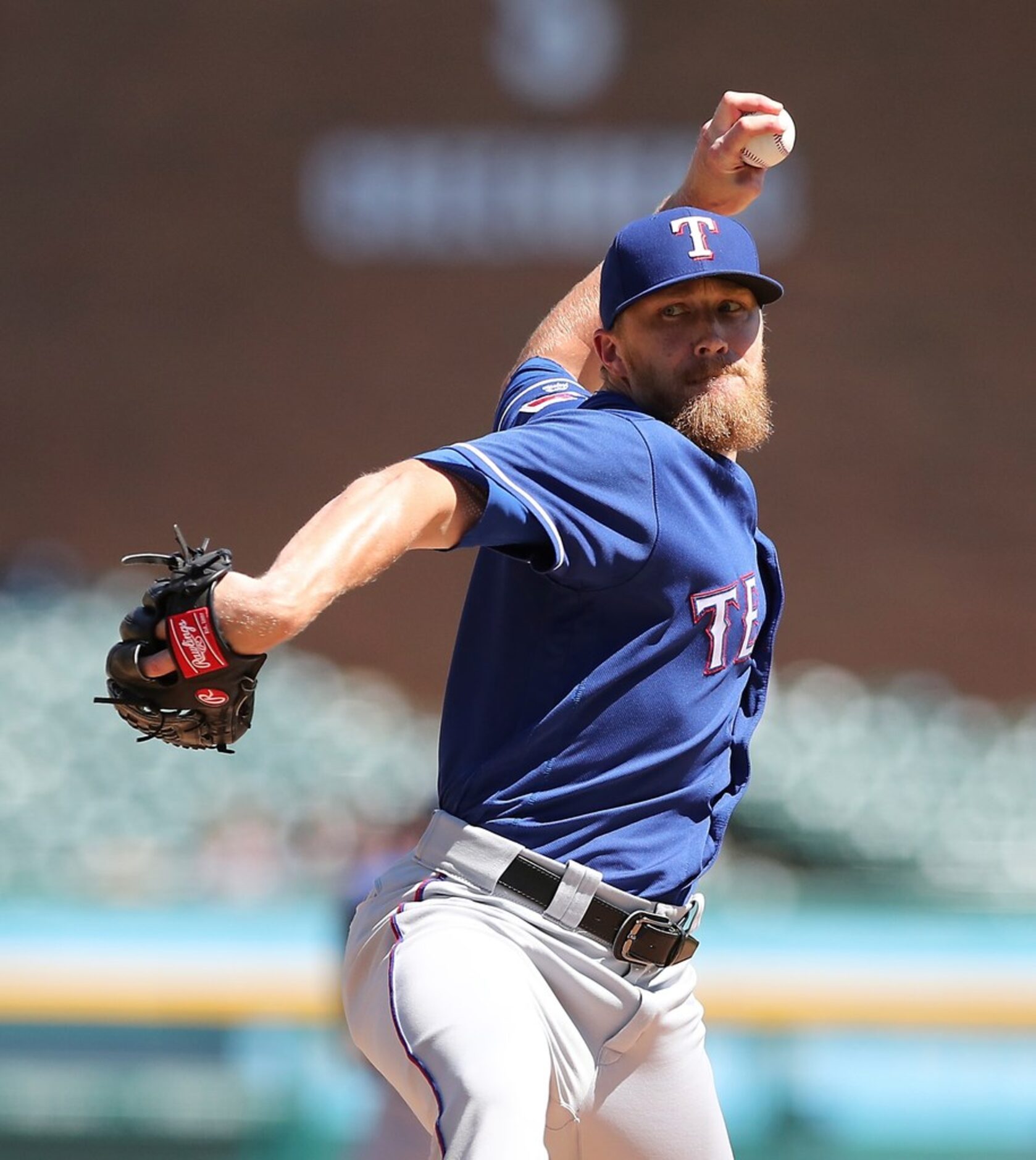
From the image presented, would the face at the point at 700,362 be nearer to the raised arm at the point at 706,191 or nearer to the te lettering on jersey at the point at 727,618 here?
the te lettering on jersey at the point at 727,618

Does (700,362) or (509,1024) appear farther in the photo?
(700,362)

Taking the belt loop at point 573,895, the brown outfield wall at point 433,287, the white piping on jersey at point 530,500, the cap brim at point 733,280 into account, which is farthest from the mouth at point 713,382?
the brown outfield wall at point 433,287

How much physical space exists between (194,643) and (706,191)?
1.37 meters

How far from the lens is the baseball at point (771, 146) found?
256 cm

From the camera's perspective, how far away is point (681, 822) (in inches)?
85.2

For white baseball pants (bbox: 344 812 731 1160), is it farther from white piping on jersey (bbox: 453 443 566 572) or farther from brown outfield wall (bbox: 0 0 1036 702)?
brown outfield wall (bbox: 0 0 1036 702)

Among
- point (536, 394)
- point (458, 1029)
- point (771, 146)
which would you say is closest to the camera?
point (458, 1029)

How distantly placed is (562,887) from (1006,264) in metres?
9.01

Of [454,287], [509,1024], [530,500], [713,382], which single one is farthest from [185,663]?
[454,287]

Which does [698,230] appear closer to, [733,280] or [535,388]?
[733,280]

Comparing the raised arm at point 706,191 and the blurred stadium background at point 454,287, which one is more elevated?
the blurred stadium background at point 454,287

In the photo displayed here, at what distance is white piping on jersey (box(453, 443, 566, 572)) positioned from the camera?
6.14 ft

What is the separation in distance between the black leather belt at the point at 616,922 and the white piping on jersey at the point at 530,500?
1.36ft

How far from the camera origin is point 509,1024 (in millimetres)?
1858
